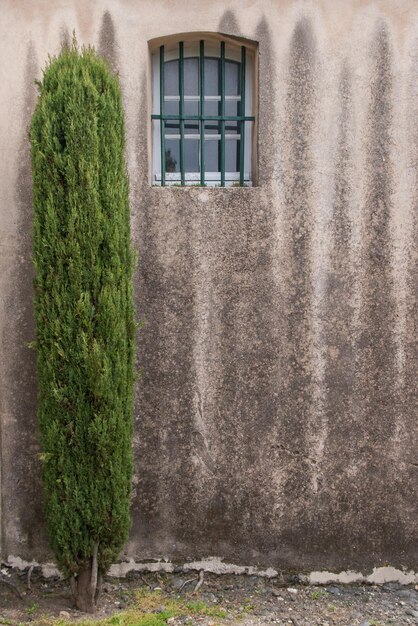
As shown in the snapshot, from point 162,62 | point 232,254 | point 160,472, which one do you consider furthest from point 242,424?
point 162,62

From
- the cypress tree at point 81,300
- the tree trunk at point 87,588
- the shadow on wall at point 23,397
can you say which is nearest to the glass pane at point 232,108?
the cypress tree at point 81,300

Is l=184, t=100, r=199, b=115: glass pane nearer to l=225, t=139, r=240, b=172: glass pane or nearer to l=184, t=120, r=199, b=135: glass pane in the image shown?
l=184, t=120, r=199, b=135: glass pane

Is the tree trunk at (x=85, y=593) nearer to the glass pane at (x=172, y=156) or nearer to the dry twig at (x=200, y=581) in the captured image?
the dry twig at (x=200, y=581)

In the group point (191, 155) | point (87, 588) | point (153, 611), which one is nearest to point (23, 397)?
point (87, 588)

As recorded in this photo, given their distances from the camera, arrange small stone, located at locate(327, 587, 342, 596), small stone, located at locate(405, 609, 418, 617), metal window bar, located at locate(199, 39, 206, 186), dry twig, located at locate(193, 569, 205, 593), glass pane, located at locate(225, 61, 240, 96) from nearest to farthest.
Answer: small stone, located at locate(405, 609, 418, 617) < dry twig, located at locate(193, 569, 205, 593) < small stone, located at locate(327, 587, 342, 596) < metal window bar, located at locate(199, 39, 206, 186) < glass pane, located at locate(225, 61, 240, 96)

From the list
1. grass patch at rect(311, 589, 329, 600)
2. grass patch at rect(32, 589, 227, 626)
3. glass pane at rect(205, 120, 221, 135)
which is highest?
glass pane at rect(205, 120, 221, 135)

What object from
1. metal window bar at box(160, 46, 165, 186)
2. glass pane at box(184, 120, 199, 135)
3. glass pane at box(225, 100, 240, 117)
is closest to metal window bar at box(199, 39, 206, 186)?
glass pane at box(184, 120, 199, 135)

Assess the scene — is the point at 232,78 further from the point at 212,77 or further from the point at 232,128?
the point at 232,128

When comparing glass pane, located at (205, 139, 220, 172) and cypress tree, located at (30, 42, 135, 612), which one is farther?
glass pane, located at (205, 139, 220, 172)
